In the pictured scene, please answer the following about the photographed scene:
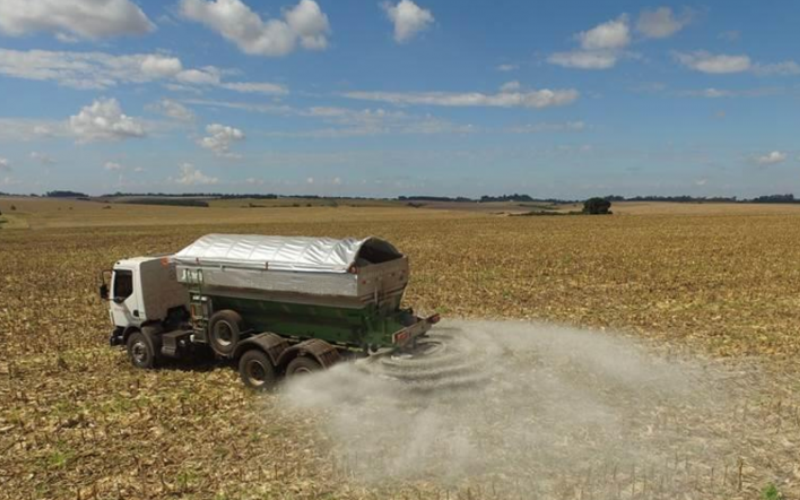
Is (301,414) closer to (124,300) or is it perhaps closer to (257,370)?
(257,370)

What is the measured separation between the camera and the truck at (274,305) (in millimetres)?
11391

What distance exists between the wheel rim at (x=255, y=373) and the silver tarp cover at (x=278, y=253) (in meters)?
2.01

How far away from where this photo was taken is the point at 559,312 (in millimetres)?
19172

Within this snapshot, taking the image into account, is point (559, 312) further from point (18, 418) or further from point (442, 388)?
point (18, 418)

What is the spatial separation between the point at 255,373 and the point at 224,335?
4.26ft

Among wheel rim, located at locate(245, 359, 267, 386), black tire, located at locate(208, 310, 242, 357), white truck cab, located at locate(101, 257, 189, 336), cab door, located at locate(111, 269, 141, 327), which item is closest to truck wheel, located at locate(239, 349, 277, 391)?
wheel rim, located at locate(245, 359, 267, 386)

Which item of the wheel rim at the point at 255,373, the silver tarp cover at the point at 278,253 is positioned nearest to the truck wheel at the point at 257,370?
the wheel rim at the point at 255,373

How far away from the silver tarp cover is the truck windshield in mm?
1674

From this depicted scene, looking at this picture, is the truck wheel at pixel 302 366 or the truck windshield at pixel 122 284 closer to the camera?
the truck wheel at pixel 302 366

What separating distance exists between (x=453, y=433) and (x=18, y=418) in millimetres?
7966

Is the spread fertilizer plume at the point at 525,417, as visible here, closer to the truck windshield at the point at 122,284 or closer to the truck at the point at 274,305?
the truck at the point at 274,305

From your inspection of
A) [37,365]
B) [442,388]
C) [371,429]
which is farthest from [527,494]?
[37,365]

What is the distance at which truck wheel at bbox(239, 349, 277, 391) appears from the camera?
38.0 feet

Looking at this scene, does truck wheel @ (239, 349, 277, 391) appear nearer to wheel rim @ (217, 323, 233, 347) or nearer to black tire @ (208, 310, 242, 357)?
Result: black tire @ (208, 310, 242, 357)
